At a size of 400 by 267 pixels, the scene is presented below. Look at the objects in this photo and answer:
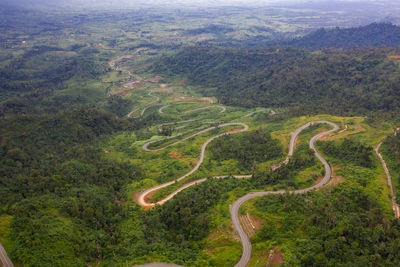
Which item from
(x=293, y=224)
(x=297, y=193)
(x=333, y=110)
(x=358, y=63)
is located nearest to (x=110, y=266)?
(x=293, y=224)

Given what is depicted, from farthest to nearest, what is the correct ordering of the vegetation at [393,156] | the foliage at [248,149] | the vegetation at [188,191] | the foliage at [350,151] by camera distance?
1. the foliage at [248,149]
2. the foliage at [350,151]
3. the vegetation at [393,156]
4. the vegetation at [188,191]

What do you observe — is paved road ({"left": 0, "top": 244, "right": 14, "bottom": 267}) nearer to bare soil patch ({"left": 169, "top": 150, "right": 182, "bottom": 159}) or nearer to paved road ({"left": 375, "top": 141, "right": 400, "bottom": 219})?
bare soil patch ({"left": 169, "top": 150, "right": 182, "bottom": 159})

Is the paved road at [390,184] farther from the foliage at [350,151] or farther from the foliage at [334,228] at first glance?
the foliage at [334,228]

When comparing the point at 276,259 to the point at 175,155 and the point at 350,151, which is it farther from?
the point at 175,155

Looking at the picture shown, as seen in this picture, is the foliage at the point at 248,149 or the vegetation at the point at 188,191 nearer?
the vegetation at the point at 188,191

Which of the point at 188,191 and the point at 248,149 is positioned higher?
the point at 248,149

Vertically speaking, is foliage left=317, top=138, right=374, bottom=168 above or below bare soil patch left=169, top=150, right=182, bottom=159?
above

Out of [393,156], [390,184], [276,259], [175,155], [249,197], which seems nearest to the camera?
[276,259]

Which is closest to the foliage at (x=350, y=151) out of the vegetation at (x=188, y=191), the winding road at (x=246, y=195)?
the vegetation at (x=188, y=191)

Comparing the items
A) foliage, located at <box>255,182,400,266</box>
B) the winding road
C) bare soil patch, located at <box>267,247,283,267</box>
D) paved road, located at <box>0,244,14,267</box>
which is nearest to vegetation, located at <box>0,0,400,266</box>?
foliage, located at <box>255,182,400,266</box>

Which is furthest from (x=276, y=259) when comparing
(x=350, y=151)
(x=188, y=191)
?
(x=350, y=151)

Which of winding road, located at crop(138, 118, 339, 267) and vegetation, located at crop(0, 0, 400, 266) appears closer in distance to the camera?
vegetation, located at crop(0, 0, 400, 266)
